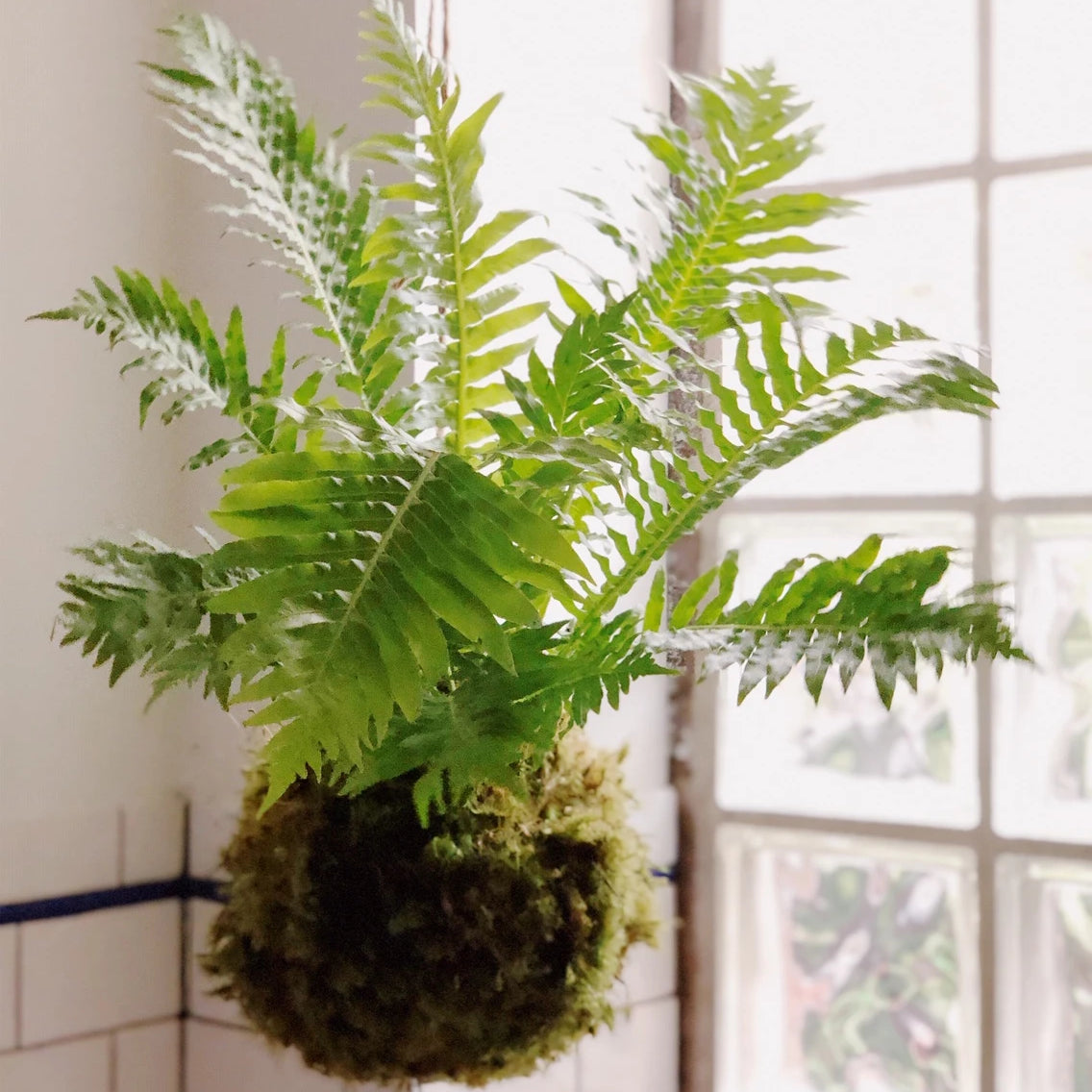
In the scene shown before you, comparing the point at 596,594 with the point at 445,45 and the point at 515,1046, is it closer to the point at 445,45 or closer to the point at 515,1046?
the point at 515,1046

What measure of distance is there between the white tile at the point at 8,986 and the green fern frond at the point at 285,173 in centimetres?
66

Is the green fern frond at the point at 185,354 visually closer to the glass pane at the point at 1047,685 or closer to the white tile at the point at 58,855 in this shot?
the white tile at the point at 58,855

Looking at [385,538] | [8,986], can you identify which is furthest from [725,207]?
[8,986]

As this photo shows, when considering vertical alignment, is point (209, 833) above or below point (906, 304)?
below

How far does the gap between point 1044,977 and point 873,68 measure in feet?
3.18

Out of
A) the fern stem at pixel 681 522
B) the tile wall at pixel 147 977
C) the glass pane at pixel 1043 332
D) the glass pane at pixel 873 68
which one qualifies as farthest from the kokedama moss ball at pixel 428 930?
the glass pane at pixel 873 68

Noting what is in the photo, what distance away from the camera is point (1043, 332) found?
1354 millimetres

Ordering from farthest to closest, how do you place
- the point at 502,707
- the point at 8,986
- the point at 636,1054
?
1. the point at 636,1054
2. the point at 8,986
3. the point at 502,707

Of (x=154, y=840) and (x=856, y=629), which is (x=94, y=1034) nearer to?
(x=154, y=840)

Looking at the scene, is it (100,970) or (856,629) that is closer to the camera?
(856,629)

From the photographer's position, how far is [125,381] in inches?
53.6

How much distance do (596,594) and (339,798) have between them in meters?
0.25

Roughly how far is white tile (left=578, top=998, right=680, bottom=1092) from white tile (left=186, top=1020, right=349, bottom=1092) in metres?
0.28

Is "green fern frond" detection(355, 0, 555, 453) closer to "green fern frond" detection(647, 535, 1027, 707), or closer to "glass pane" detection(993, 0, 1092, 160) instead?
"green fern frond" detection(647, 535, 1027, 707)
